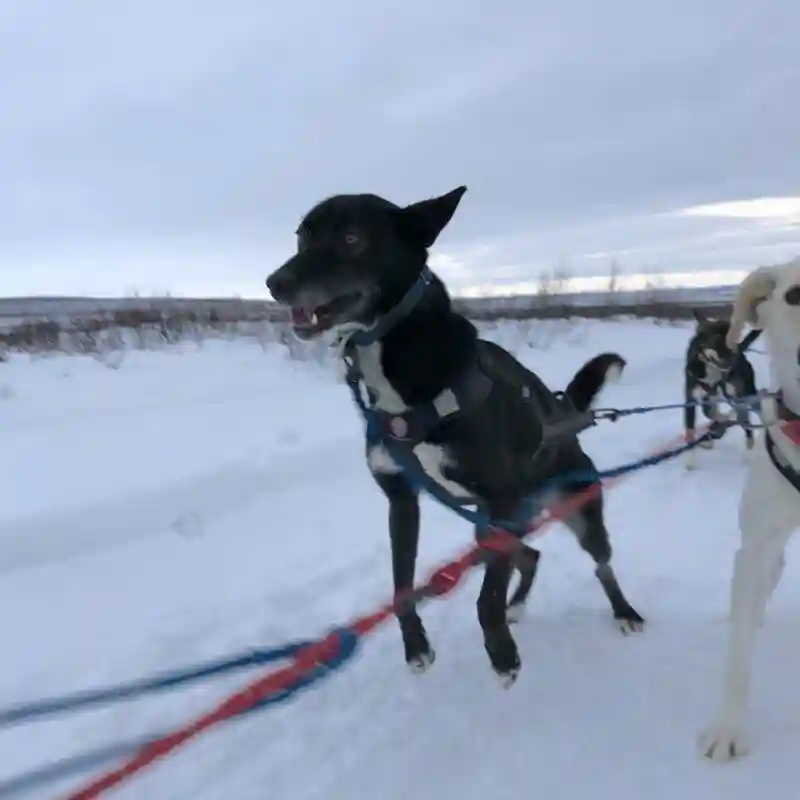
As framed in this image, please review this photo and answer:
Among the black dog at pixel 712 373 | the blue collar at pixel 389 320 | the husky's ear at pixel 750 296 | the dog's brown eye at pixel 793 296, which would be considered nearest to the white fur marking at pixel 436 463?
the blue collar at pixel 389 320

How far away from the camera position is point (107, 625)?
12.1 ft

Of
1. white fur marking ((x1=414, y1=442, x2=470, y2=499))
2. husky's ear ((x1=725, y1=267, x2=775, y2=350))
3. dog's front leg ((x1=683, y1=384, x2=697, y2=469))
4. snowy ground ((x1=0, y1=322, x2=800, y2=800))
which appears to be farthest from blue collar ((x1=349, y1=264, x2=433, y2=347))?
dog's front leg ((x1=683, y1=384, x2=697, y2=469))

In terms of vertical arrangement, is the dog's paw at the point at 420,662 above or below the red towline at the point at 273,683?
below

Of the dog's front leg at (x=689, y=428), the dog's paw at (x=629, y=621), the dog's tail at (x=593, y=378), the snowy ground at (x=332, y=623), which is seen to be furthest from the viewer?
the dog's front leg at (x=689, y=428)

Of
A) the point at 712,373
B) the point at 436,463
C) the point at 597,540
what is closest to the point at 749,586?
the point at 436,463

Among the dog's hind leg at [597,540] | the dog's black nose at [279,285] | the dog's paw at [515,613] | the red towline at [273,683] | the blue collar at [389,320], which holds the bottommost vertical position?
the dog's paw at [515,613]

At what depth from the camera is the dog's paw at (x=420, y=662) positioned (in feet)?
10.1

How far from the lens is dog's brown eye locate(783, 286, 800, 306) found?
2.40m

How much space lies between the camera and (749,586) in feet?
8.08

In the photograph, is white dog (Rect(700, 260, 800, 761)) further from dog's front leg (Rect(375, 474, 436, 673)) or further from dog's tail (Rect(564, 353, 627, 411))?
dog's tail (Rect(564, 353, 627, 411))

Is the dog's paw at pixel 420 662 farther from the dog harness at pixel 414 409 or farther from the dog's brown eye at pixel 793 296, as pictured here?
the dog's brown eye at pixel 793 296

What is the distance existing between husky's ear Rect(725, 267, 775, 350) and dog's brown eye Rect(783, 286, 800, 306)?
0.49 feet

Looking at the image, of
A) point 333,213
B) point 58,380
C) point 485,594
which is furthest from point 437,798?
point 58,380

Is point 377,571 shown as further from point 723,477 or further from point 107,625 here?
point 723,477
